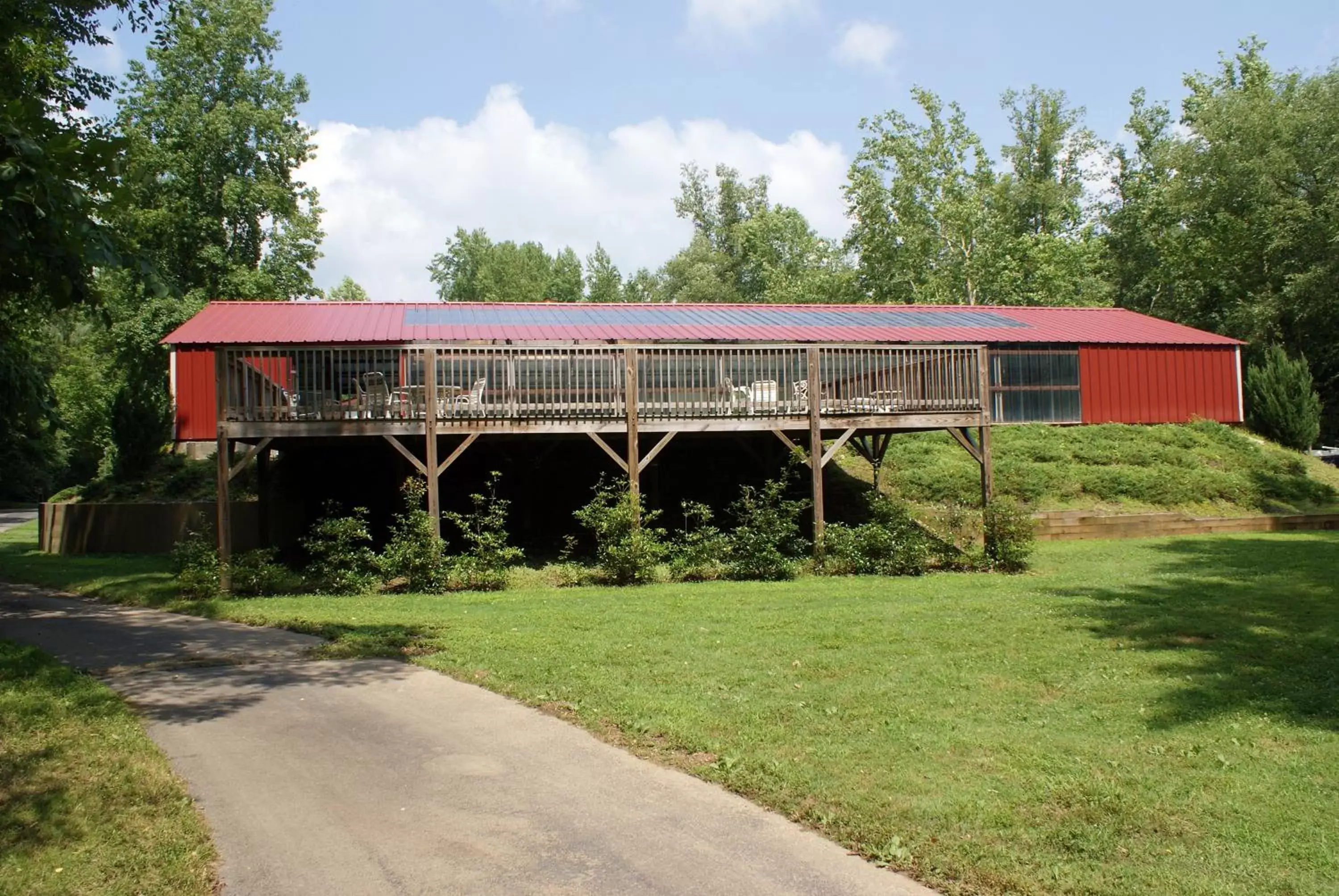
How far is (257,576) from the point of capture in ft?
49.1

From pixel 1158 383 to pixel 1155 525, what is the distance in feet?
37.7

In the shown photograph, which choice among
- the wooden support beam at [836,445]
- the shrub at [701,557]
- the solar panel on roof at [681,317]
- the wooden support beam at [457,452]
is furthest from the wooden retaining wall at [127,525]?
the wooden support beam at [836,445]

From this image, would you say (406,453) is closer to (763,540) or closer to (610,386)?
(610,386)

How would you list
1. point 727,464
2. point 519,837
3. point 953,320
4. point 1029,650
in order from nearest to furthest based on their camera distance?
point 519,837
point 1029,650
point 727,464
point 953,320

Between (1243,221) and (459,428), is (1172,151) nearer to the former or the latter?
(1243,221)

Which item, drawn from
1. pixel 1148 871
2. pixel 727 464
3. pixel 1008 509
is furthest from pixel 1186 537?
pixel 1148 871

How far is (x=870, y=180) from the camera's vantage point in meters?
47.9

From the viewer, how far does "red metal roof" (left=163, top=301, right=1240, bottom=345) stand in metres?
24.8

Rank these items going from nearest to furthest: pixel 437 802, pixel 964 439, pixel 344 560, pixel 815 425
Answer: pixel 437 802 < pixel 344 560 < pixel 815 425 < pixel 964 439

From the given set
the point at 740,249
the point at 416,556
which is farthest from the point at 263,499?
the point at 740,249

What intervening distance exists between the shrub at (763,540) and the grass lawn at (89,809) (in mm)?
9561

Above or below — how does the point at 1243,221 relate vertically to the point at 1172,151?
below

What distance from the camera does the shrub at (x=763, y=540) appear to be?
51.8 ft

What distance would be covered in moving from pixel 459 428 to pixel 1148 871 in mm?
12605
